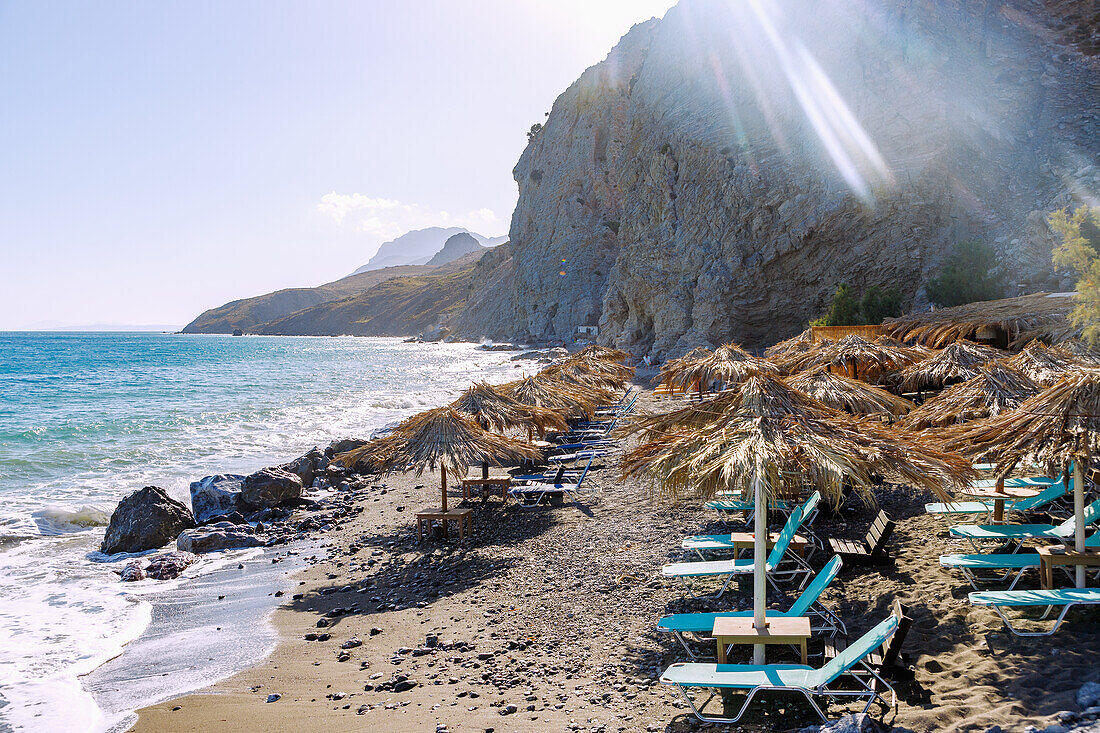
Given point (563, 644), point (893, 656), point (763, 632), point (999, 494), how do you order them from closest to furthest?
point (893, 656) < point (763, 632) < point (563, 644) < point (999, 494)

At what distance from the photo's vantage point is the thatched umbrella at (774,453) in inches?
193

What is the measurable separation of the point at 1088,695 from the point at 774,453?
2.27 meters

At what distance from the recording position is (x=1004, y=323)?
15.8m

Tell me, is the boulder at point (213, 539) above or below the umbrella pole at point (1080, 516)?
below

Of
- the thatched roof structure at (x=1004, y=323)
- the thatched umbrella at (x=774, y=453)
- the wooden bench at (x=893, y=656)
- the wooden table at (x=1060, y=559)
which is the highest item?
the thatched roof structure at (x=1004, y=323)

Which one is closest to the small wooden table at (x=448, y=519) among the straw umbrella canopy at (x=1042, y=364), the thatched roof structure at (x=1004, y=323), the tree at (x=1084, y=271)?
the straw umbrella canopy at (x=1042, y=364)

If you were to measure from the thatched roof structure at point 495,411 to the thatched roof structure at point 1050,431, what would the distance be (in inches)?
285

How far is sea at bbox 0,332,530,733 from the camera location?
6.67m

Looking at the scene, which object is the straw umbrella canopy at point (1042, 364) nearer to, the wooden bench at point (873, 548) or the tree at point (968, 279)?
the wooden bench at point (873, 548)

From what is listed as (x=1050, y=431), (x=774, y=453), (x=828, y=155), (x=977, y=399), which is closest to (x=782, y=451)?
(x=774, y=453)

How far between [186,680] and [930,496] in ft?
31.2

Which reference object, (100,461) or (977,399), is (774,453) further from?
(100,461)

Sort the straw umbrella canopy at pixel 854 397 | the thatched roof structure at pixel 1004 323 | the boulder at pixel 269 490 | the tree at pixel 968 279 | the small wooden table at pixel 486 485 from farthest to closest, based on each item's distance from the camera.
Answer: the tree at pixel 968 279, the thatched roof structure at pixel 1004 323, the boulder at pixel 269 490, the small wooden table at pixel 486 485, the straw umbrella canopy at pixel 854 397

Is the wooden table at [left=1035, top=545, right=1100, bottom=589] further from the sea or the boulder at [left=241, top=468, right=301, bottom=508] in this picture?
the boulder at [left=241, top=468, right=301, bottom=508]
